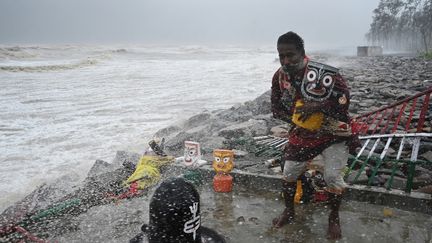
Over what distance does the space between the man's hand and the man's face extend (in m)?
0.33

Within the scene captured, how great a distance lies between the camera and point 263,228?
12.7ft

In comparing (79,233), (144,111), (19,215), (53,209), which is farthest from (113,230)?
(144,111)

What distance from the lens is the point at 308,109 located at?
3215 millimetres

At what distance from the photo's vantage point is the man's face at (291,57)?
3.20m

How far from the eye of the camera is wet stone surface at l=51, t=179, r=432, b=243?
367cm

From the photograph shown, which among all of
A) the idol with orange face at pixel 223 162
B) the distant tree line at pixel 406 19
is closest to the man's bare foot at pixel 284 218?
the idol with orange face at pixel 223 162

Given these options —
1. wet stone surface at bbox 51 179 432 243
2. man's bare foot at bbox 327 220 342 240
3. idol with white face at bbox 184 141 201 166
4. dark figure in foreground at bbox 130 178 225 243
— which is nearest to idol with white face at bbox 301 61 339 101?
man's bare foot at bbox 327 220 342 240

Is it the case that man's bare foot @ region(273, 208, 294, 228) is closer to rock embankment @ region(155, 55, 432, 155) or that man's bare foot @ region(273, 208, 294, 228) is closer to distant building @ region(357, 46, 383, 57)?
rock embankment @ region(155, 55, 432, 155)

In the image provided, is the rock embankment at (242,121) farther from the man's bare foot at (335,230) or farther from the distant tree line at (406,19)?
the distant tree line at (406,19)

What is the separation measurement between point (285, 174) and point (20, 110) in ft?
48.1

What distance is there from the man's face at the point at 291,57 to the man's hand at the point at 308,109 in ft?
1.08

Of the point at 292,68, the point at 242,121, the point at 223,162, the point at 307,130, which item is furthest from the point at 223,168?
the point at 242,121

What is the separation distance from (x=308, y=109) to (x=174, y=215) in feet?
6.70

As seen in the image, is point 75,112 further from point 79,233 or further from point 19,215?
point 79,233
